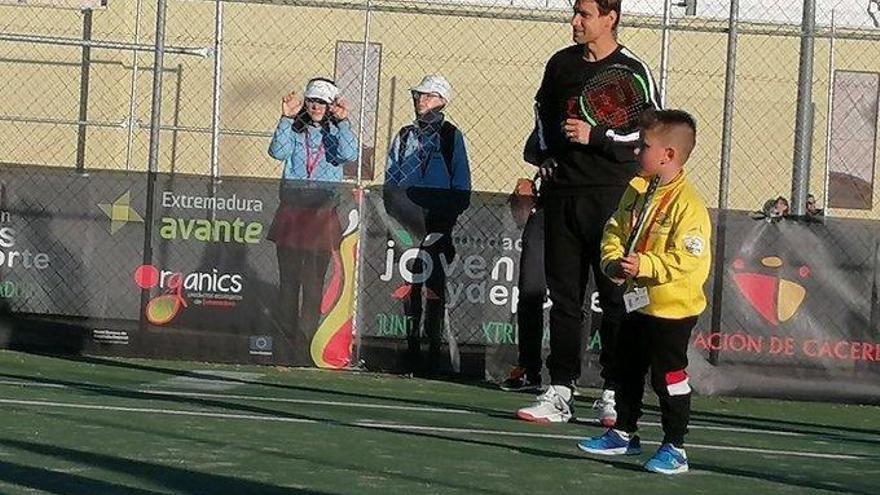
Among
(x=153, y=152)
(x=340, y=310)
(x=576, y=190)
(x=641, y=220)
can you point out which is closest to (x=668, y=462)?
(x=641, y=220)

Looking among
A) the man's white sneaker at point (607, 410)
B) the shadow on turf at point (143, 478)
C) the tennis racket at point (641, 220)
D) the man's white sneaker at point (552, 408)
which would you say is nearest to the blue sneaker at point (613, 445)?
the tennis racket at point (641, 220)

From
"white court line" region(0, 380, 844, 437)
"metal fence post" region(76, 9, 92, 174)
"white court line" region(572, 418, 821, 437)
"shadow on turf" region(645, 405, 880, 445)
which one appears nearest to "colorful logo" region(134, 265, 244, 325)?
"white court line" region(0, 380, 844, 437)

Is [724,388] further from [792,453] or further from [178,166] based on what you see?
[178,166]

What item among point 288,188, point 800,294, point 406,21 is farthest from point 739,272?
point 406,21

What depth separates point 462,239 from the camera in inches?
466

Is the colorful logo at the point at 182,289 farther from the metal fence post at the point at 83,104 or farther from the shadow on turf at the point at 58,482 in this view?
the metal fence post at the point at 83,104

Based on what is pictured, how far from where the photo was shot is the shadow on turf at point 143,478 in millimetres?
5992

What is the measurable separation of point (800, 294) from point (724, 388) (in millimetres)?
710

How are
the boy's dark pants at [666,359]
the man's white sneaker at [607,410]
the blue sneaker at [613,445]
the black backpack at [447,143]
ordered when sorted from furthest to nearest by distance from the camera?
the black backpack at [447,143] → the man's white sneaker at [607,410] → the blue sneaker at [613,445] → the boy's dark pants at [666,359]

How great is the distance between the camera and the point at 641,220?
24.1 ft

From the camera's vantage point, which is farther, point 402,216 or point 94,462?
point 402,216

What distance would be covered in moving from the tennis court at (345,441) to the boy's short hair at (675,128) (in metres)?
1.20

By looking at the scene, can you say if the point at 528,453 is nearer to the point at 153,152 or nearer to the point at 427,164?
the point at 427,164

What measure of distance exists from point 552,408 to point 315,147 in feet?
13.1
